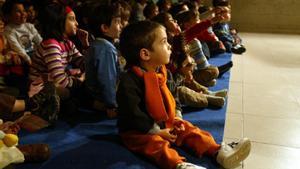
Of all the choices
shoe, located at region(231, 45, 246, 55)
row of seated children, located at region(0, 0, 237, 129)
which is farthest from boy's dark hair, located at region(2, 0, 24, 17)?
shoe, located at region(231, 45, 246, 55)

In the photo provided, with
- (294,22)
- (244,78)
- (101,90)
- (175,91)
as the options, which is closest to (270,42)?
(294,22)

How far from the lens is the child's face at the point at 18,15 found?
2.39 meters

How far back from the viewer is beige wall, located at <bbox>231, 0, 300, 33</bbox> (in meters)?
5.13

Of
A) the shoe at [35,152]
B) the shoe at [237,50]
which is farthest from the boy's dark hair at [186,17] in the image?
the shoe at [35,152]

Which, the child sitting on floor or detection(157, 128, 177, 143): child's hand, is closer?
detection(157, 128, 177, 143): child's hand

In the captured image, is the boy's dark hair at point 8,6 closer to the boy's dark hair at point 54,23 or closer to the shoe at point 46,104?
the boy's dark hair at point 54,23

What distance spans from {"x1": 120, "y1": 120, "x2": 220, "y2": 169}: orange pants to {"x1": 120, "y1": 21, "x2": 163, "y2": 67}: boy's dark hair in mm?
334

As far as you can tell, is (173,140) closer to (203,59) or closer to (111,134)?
(111,134)

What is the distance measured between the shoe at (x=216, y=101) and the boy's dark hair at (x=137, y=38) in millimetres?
728

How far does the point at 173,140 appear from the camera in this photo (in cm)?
140

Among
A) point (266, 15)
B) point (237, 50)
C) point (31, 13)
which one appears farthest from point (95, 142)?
point (266, 15)

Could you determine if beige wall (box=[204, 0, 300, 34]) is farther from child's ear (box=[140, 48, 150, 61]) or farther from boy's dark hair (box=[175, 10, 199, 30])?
child's ear (box=[140, 48, 150, 61])

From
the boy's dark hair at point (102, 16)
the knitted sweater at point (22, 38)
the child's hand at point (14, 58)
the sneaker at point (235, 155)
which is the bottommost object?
the sneaker at point (235, 155)

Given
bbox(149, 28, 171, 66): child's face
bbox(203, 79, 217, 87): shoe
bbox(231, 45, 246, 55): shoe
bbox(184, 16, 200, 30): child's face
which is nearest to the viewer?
bbox(149, 28, 171, 66): child's face
